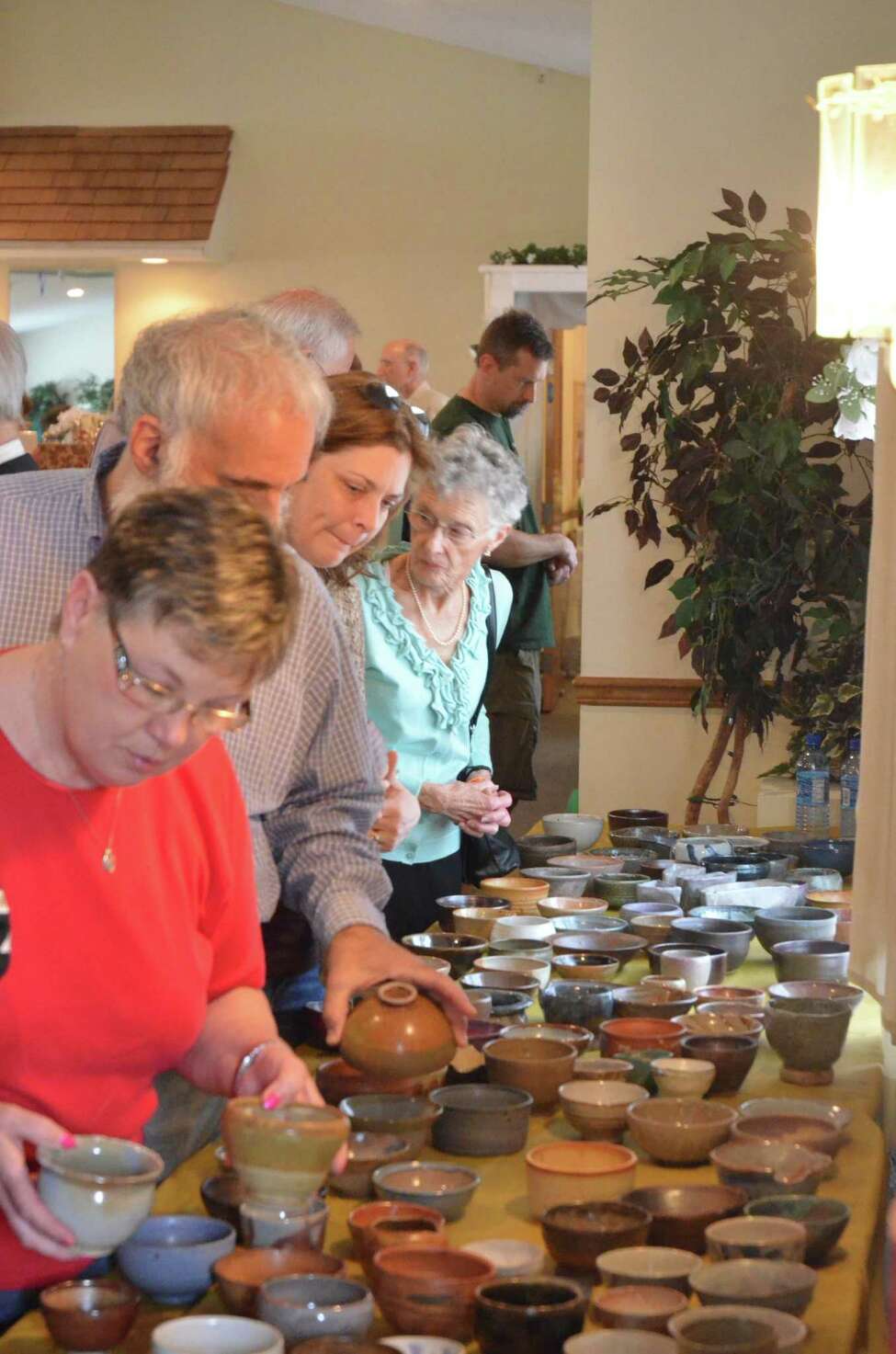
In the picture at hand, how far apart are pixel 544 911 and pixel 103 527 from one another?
3.72 ft

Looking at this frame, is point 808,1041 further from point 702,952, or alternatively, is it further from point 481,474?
point 481,474

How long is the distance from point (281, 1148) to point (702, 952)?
1.15m

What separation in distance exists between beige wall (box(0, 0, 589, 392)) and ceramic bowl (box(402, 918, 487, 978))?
8.00 meters

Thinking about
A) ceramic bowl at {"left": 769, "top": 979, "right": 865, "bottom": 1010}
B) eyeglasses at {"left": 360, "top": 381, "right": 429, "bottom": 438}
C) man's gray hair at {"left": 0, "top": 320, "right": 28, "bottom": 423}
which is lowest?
ceramic bowl at {"left": 769, "top": 979, "right": 865, "bottom": 1010}

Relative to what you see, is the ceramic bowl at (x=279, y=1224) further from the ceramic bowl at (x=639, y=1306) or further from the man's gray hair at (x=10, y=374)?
the man's gray hair at (x=10, y=374)

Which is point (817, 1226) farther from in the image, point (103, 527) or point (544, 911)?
point (544, 911)

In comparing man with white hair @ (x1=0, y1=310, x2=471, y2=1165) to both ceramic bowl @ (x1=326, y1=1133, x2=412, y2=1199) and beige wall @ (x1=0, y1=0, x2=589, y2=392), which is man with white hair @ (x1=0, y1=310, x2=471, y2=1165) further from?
beige wall @ (x1=0, y1=0, x2=589, y2=392)

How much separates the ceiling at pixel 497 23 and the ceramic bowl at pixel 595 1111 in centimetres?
680

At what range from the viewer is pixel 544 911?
9.32 ft

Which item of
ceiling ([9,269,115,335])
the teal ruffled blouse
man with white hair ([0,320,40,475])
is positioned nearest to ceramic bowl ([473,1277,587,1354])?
the teal ruffled blouse

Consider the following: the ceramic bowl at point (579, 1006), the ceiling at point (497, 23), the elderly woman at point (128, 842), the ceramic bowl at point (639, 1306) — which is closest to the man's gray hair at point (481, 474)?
the ceramic bowl at point (579, 1006)

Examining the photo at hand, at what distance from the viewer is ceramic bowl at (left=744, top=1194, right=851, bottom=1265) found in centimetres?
152

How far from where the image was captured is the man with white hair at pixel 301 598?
193 centimetres

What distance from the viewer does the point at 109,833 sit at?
155 cm
